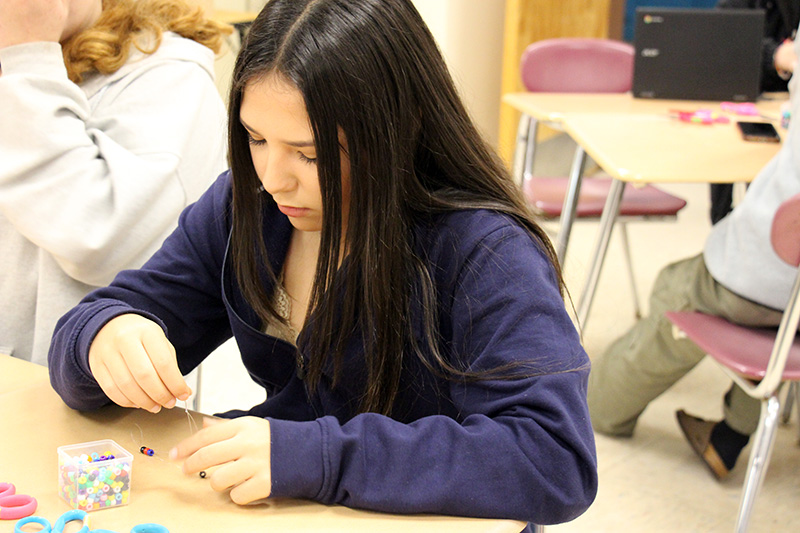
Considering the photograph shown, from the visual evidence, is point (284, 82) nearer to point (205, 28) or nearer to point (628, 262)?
point (205, 28)

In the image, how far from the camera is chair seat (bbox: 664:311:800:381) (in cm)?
160

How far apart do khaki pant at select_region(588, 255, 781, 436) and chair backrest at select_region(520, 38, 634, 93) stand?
1.31 meters

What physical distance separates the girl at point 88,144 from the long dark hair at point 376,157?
0.31m

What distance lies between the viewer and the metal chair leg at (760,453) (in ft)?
5.27

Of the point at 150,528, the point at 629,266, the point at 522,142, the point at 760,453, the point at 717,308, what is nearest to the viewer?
the point at 150,528

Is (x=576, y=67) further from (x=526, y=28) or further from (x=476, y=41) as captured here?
(x=476, y=41)

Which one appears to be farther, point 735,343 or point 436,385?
point 735,343

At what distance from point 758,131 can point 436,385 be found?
5.60 ft

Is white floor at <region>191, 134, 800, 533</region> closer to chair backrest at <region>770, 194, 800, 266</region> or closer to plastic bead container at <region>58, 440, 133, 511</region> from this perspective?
chair backrest at <region>770, 194, 800, 266</region>

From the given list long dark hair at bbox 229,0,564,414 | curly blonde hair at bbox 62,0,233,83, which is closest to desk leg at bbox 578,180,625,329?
curly blonde hair at bbox 62,0,233,83

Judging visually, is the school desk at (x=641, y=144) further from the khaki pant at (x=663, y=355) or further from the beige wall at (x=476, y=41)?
the beige wall at (x=476, y=41)

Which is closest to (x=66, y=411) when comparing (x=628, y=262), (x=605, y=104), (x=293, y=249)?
(x=293, y=249)

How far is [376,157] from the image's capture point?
86 cm

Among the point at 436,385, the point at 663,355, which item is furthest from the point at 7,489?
the point at 663,355
